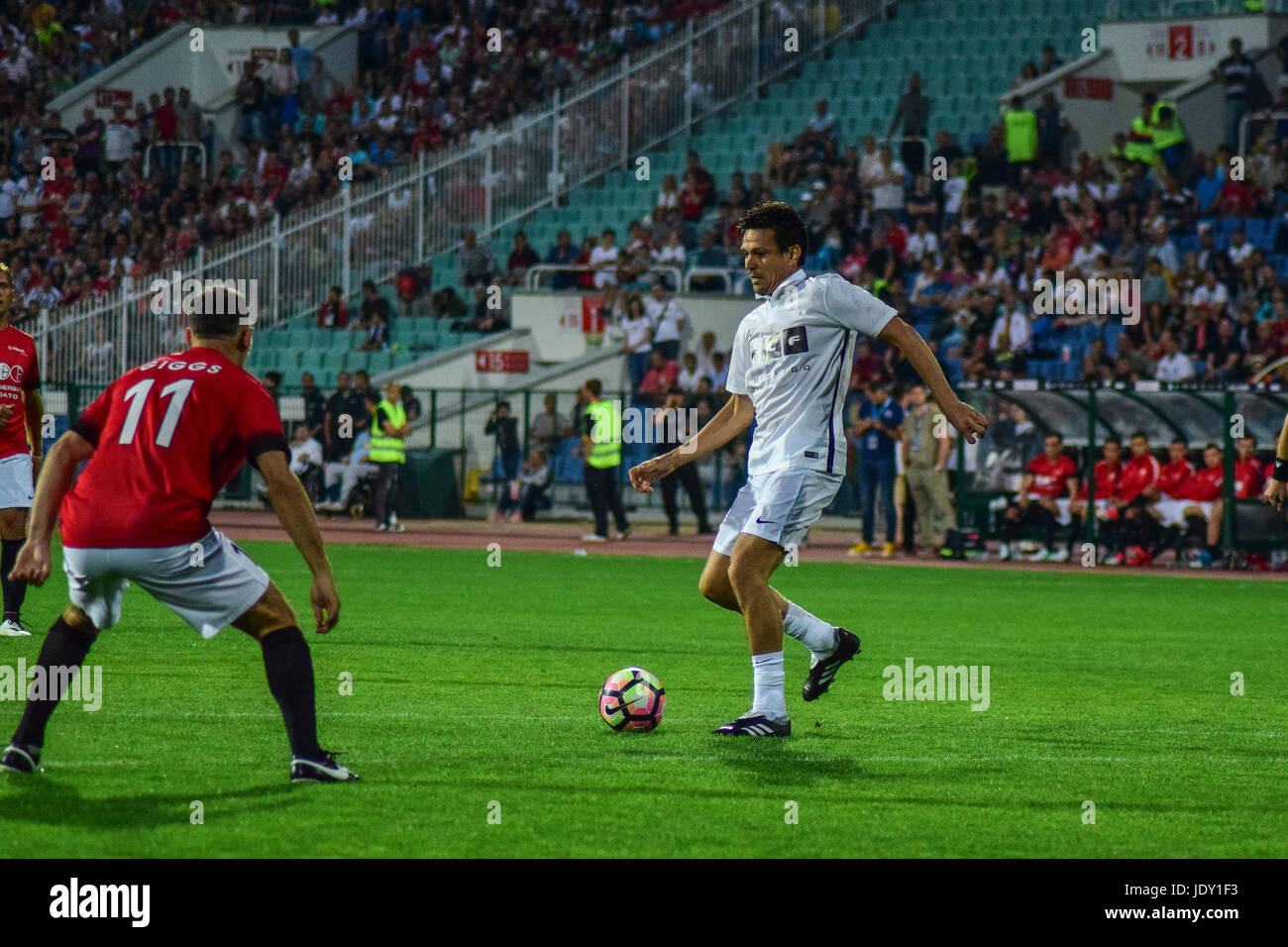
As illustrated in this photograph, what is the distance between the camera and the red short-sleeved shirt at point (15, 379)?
467 inches

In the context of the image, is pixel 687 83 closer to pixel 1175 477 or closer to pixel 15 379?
pixel 1175 477

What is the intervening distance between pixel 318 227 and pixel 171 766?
85.6ft

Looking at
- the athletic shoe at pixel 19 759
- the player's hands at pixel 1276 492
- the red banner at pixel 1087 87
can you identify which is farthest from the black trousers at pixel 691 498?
the athletic shoe at pixel 19 759

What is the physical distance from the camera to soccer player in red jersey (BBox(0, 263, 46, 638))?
1188 cm

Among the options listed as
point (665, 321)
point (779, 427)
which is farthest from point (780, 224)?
point (665, 321)

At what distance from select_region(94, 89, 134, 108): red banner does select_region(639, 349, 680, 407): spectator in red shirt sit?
663 inches

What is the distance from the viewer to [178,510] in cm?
693

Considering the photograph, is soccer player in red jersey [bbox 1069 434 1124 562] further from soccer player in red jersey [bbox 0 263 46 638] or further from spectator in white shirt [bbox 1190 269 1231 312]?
soccer player in red jersey [bbox 0 263 46 638]

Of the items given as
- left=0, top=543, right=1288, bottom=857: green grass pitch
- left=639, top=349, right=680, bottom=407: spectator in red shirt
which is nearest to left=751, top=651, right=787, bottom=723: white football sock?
left=0, top=543, right=1288, bottom=857: green grass pitch

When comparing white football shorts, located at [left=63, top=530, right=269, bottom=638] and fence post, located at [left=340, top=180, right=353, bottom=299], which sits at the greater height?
fence post, located at [left=340, top=180, right=353, bottom=299]

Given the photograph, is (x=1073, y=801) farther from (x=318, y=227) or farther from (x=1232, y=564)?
(x=318, y=227)

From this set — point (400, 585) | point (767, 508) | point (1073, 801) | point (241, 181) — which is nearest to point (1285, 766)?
point (1073, 801)

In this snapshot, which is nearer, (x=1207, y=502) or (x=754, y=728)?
(x=754, y=728)

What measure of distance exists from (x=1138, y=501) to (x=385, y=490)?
33.2ft
